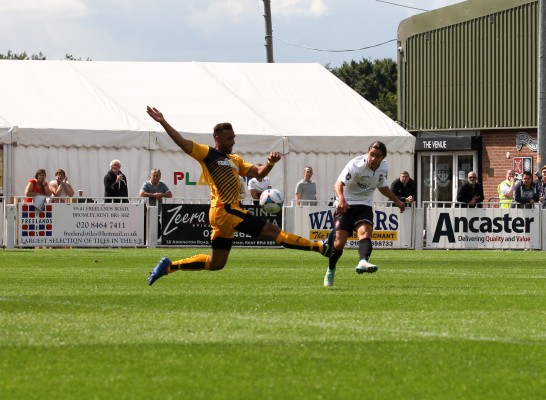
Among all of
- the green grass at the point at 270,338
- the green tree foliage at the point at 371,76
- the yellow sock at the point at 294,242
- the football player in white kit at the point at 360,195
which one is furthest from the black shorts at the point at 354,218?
the green tree foliage at the point at 371,76

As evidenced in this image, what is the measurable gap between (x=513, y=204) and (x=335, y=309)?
17.9 meters

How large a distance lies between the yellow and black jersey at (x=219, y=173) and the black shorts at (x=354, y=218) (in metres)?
1.85

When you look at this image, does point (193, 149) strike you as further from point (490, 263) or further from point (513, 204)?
point (513, 204)

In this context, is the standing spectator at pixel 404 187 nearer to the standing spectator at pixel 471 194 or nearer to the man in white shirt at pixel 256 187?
the standing spectator at pixel 471 194

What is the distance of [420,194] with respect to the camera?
44.2 meters

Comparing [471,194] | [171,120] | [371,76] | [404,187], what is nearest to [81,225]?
[171,120]

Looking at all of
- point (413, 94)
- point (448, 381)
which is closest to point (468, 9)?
point (413, 94)

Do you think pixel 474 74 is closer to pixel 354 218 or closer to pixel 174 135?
pixel 354 218

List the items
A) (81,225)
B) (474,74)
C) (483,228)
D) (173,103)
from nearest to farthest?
1. (81,225)
2. (483,228)
3. (173,103)
4. (474,74)

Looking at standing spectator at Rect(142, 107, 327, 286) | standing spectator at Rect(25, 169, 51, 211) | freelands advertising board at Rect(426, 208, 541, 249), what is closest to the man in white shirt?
freelands advertising board at Rect(426, 208, 541, 249)

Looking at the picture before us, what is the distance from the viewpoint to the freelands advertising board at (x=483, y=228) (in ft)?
92.4

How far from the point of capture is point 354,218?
15.2 metres

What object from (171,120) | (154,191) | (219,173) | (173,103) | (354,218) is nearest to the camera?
(219,173)

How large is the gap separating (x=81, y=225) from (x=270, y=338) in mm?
18181
